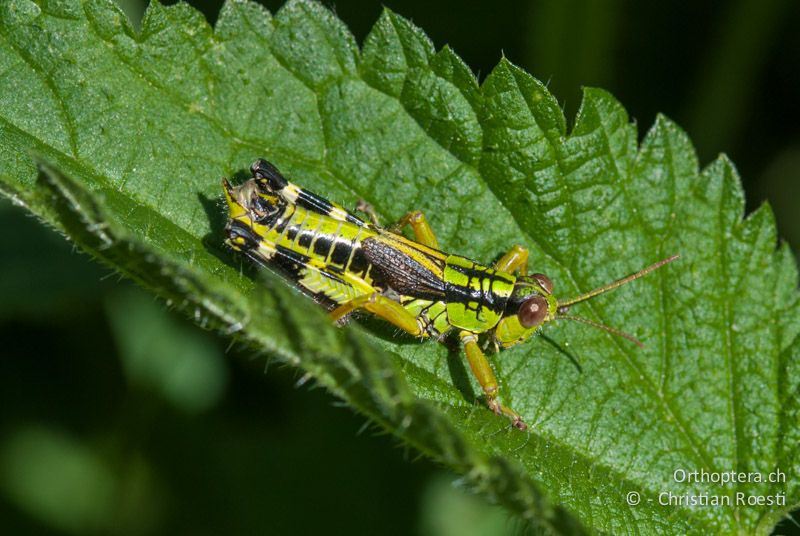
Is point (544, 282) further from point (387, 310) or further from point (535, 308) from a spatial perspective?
point (387, 310)

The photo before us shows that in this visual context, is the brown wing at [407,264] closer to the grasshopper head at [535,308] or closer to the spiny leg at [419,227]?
the spiny leg at [419,227]

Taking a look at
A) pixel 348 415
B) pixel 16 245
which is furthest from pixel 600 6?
pixel 16 245

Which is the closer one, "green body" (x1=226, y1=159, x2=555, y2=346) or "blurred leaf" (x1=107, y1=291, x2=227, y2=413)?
"green body" (x1=226, y1=159, x2=555, y2=346)

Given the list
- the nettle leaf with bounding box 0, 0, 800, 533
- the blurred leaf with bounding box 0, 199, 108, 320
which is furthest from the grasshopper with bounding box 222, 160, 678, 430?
the blurred leaf with bounding box 0, 199, 108, 320

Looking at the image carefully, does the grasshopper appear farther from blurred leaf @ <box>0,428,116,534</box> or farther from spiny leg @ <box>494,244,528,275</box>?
blurred leaf @ <box>0,428,116,534</box>

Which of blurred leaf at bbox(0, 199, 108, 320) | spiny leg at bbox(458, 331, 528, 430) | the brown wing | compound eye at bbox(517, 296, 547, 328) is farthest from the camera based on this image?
blurred leaf at bbox(0, 199, 108, 320)

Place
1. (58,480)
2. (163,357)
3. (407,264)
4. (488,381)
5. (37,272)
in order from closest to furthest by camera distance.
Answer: (488,381)
(407,264)
(37,272)
(58,480)
(163,357)

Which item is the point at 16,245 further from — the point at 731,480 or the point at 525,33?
the point at 731,480

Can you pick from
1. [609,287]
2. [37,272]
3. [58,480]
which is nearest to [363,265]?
[609,287]
